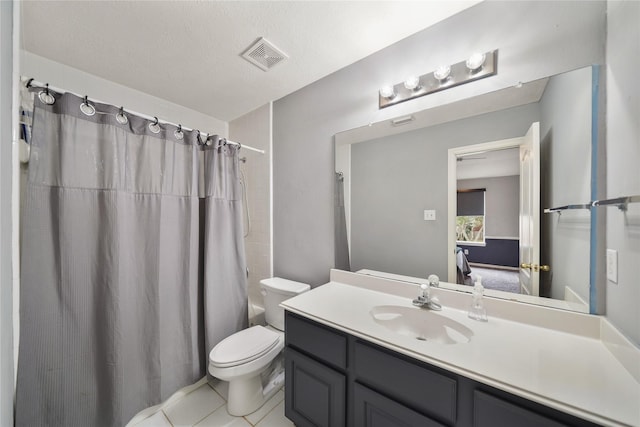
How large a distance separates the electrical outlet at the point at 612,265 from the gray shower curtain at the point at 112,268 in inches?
80.3

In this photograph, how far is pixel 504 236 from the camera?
1129 millimetres

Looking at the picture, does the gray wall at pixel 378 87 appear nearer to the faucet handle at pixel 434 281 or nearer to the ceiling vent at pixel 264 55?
the faucet handle at pixel 434 281

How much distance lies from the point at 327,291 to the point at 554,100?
1.51 metres

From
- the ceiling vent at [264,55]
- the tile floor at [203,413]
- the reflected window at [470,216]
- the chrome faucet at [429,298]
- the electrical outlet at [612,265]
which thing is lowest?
the tile floor at [203,413]

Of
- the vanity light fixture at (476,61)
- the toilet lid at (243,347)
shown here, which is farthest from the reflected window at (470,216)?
the toilet lid at (243,347)

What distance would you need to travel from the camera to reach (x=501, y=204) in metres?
1.13

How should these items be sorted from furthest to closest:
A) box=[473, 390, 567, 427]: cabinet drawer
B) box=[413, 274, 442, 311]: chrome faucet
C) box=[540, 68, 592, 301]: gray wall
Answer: box=[413, 274, 442, 311]: chrome faucet → box=[540, 68, 592, 301]: gray wall → box=[473, 390, 567, 427]: cabinet drawer

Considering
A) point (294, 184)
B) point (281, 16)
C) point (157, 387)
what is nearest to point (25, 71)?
point (281, 16)

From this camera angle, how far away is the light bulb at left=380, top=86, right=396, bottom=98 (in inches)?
54.9

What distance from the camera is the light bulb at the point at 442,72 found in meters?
1.21

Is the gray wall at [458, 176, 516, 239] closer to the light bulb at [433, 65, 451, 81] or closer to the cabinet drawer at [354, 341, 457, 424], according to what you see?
the light bulb at [433, 65, 451, 81]

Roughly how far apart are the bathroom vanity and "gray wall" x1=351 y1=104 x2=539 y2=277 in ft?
0.74

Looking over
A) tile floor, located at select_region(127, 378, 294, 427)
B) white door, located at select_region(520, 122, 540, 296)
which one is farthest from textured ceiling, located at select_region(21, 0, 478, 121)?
tile floor, located at select_region(127, 378, 294, 427)

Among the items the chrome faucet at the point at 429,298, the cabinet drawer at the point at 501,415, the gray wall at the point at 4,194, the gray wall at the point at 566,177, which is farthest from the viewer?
the chrome faucet at the point at 429,298
